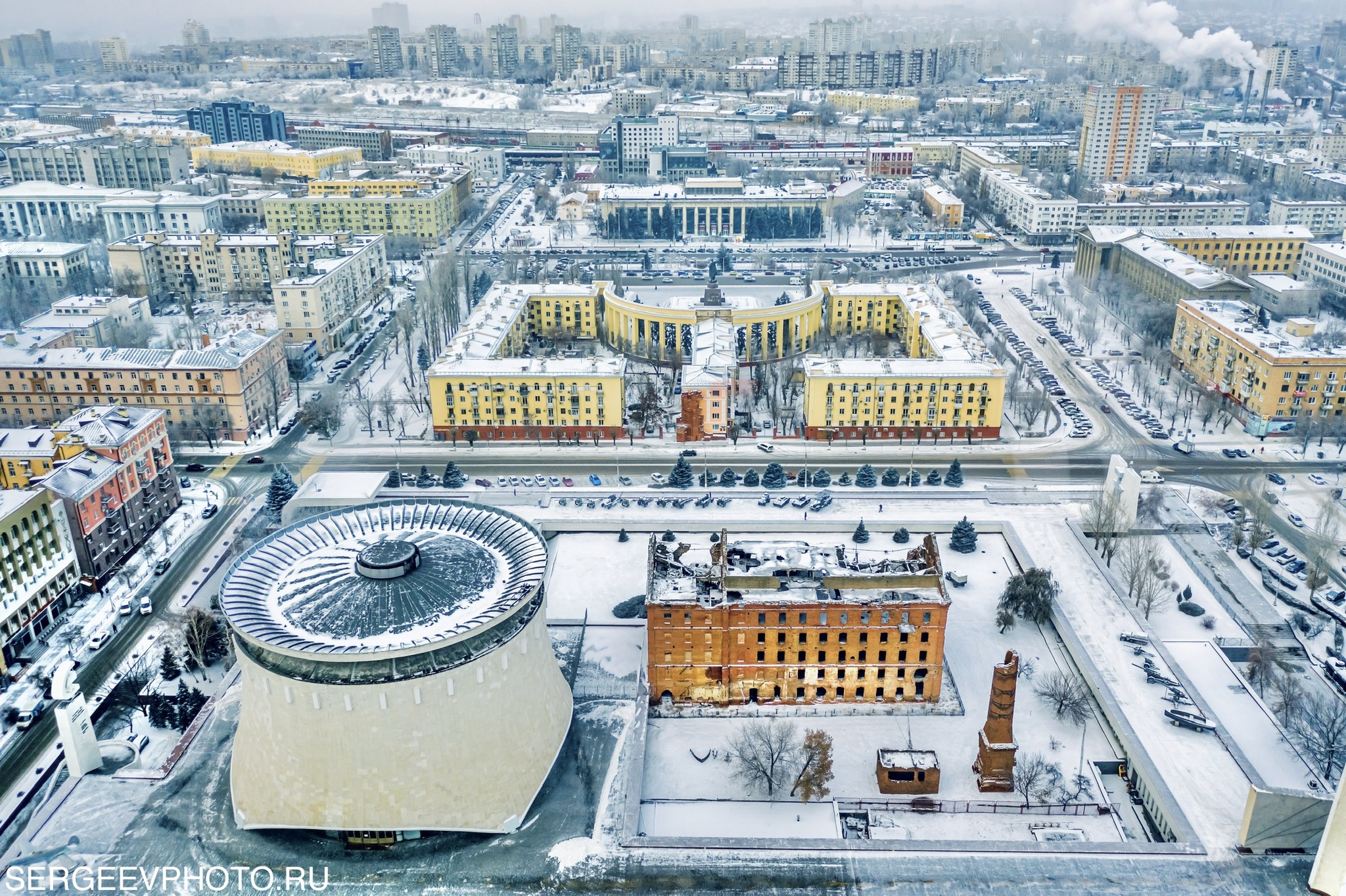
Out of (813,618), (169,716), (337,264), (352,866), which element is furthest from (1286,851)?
(337,264)

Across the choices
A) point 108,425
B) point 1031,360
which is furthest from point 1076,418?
point 108,425

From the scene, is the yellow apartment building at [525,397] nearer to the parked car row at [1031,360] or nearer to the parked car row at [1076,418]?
the parked car row at [1076,418]

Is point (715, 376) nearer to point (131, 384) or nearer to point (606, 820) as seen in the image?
point (606, 820)

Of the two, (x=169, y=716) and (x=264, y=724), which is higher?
(x=264, y=724)

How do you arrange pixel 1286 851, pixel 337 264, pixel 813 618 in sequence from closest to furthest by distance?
pixel 1286 851
pixel 813 618
pixel 337 264

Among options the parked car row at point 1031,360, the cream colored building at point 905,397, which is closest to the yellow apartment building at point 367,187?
the parked car row at point 1031,360

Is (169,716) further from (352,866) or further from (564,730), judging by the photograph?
(564,730)
